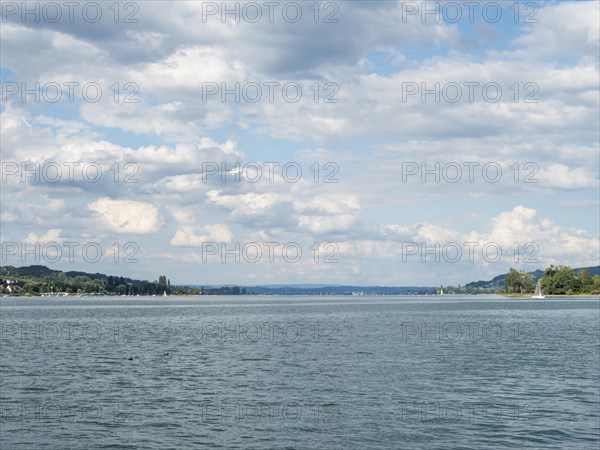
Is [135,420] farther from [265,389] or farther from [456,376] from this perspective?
[456,376]

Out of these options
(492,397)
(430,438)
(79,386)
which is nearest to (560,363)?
(492,397)

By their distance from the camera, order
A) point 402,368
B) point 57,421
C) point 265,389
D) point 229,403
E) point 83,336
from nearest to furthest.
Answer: point 57,421, point 229,403, point 265,389, point 402,368, point 83,336

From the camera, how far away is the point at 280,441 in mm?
43062

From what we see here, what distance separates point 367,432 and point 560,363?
4359 cm

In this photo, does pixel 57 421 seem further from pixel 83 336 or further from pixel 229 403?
pixel 83 336

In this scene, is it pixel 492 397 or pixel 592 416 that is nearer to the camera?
pixel 592 416

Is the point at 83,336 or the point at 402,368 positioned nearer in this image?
the point at 402,368

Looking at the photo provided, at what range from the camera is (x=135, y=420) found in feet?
161

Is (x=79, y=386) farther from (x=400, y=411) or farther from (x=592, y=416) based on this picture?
(x=592, y=416)

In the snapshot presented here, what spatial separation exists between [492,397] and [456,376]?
12103mm

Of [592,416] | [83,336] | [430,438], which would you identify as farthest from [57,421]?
[83,336]

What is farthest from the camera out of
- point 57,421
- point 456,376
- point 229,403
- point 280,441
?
point 456,376

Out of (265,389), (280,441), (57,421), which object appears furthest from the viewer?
(265,389)

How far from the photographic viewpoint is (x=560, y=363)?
79.1m
